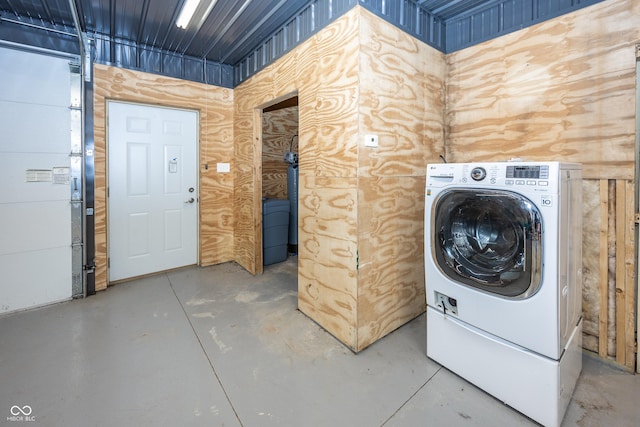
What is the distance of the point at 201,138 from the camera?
12.8ft

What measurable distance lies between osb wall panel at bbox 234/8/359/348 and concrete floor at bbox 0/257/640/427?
1.09 ft

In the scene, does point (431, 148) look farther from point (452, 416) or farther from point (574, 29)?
point (452, 416)

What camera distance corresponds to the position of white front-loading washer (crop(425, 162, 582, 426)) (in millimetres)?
1451

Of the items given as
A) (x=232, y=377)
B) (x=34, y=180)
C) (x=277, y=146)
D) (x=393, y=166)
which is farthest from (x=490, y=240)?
(x=34, y=180)

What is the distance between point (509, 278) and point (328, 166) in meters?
1.45

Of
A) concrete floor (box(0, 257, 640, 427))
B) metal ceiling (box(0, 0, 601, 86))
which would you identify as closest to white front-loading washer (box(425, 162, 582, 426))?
concrete floor (box(0, 257, 640, 427))

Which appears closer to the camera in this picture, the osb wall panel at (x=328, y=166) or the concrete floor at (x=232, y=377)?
the concrete floor at (x=232, y=377)

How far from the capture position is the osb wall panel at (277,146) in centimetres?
484

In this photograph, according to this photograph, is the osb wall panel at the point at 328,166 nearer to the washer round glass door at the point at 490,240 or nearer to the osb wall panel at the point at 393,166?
the osb wall panel at the point at 393,166

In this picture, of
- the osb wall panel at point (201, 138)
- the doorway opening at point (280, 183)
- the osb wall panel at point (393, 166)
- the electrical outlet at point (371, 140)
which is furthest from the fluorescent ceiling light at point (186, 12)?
the electrical outlet at point (371, 140)

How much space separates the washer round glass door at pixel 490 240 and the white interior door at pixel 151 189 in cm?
331

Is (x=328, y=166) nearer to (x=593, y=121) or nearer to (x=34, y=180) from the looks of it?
(x=593, y=121)

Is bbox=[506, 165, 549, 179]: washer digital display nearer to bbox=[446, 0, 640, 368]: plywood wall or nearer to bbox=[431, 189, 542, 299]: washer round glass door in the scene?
bbox=[431, 189, 542, 299]: washer round glass door

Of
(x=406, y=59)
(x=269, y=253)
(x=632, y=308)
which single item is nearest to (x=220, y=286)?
(x=269, y=253)
